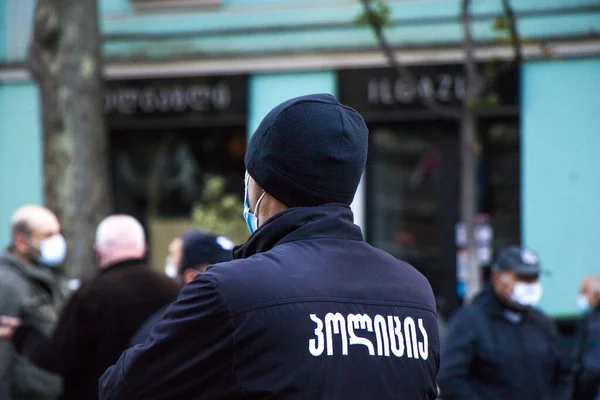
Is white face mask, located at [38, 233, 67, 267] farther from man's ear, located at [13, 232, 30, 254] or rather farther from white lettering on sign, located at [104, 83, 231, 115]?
white lettering on sign, located at [104, 83, 231, 115]

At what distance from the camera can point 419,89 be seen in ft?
36.3

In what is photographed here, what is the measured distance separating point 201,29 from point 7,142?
→ 2.78 m

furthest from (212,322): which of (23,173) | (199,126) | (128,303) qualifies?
(23,173)

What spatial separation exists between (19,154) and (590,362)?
7962 millimetres

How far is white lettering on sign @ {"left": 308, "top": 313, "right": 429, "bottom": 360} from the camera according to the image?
220 cm

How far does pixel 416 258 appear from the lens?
460 inches

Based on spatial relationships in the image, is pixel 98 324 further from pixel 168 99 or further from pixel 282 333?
pixel 168 99

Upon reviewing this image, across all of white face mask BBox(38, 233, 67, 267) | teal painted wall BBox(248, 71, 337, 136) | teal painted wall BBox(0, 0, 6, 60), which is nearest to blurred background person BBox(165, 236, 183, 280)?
white face mask BBox(38, 233, 67, 267)

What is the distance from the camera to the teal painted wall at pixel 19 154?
13.1 meters

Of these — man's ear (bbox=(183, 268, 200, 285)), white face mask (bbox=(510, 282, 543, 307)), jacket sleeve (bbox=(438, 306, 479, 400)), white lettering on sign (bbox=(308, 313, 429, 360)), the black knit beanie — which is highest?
the black knit beanie

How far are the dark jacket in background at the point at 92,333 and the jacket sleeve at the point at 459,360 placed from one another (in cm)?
156

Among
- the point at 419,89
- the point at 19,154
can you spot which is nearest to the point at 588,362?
the point at 419,89

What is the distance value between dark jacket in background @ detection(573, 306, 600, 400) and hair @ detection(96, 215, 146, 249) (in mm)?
3249

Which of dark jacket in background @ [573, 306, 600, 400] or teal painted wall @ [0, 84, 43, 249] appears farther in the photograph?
teal painted wall @ [0, 84, 43, 249]
